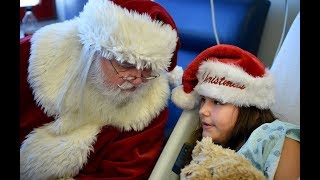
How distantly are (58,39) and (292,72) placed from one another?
2.57ft

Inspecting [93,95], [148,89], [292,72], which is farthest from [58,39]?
[292,72]

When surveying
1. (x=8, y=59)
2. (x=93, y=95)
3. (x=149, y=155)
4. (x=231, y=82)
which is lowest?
(x=149, y=155)

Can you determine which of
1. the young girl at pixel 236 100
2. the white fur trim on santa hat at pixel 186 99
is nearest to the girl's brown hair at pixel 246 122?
the young girl at pixel 236 100

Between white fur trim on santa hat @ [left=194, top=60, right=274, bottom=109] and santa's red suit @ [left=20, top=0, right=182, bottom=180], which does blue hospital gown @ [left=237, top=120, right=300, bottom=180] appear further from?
santa's red suit @ [left=20, top=0, right=182, bottom=180]

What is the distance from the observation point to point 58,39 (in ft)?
2.85

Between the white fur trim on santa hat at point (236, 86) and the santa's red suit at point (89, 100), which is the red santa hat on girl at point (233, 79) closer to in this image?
the white fur trim on santa hat at point (236, 86)

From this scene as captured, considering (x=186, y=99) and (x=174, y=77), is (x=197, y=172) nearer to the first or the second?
(x=186, y=99)

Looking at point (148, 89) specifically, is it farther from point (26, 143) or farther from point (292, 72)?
point (292, 72)

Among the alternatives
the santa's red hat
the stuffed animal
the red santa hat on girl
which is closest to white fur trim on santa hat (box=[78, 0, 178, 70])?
the santa's red hat

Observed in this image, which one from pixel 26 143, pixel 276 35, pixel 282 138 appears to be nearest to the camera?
pixel 282 138

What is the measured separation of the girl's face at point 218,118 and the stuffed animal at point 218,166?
145mm

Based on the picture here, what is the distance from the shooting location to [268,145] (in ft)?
2.48

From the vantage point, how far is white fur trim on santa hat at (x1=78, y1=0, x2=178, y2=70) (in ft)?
2.47

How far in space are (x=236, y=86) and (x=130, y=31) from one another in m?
0.32
